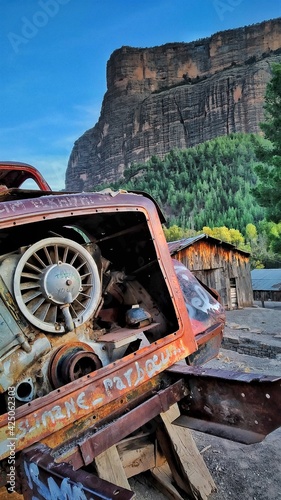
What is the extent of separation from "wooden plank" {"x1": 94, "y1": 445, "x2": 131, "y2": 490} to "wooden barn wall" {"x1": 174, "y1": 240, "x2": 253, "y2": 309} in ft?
57.1

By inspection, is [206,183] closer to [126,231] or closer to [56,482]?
[126,231]

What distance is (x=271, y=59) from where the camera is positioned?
99.3m

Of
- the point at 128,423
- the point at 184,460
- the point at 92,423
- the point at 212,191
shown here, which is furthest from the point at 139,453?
the point at 212,191

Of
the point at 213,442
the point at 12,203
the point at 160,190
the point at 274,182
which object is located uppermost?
the point at 160,190

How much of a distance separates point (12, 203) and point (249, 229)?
174ft

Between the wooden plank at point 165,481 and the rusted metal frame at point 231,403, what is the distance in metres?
0.87

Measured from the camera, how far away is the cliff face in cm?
9431

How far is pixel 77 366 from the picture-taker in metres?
2.61

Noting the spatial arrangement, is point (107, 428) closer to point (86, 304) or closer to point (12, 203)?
point (86, 304)

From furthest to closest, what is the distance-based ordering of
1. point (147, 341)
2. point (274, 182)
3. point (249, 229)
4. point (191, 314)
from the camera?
point (249, 229), point (274, 182), point (191, 314), point (147, 341)

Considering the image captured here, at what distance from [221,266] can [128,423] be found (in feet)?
68.5

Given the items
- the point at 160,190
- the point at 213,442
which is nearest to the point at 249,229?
the point at 160,190

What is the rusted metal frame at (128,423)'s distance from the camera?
240 cm

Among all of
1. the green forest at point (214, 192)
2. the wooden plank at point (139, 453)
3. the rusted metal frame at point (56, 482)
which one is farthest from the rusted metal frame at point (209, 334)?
the green forest at point (214, 192)
